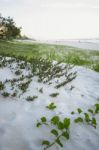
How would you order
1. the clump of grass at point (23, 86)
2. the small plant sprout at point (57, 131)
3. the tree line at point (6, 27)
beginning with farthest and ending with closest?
the tree line at point (6, 27)
the clump of grass at point (23, 86)
the small plant sprout at point (57, 131)

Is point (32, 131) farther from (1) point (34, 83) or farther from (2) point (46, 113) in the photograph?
(1) point (34, 83)

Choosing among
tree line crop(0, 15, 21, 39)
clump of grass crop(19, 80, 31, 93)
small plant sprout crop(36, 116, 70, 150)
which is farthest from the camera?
tree line crop(0, 15, 21, 39)

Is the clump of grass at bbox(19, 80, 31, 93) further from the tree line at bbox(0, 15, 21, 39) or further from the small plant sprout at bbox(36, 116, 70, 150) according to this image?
the tree line at bbox(0, 15, 21, 39)

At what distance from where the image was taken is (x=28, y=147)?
3182mm

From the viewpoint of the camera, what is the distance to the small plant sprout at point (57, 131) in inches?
129

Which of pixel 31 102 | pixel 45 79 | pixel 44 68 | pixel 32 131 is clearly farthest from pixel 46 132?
pixel 44 68

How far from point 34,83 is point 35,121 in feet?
7.34

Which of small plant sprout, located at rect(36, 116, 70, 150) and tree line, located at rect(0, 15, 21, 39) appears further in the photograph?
tree line, located at rect(0, 15, 21, 39)

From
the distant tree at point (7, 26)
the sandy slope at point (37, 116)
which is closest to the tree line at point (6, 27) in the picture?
the distant tree at point (7, 26)

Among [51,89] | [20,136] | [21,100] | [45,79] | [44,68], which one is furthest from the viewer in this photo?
[44,68]

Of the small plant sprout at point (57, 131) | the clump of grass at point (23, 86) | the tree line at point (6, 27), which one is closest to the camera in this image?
the small plant sprout at point (57, 131)

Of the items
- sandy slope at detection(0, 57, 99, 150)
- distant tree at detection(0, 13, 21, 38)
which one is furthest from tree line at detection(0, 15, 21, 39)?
sandy slope at detection(0, 57, 99, 150)

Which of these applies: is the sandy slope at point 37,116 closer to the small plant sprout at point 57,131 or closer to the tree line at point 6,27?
the small plant sprout at point 57,131

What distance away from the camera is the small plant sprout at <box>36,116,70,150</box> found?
3283 millimetres
